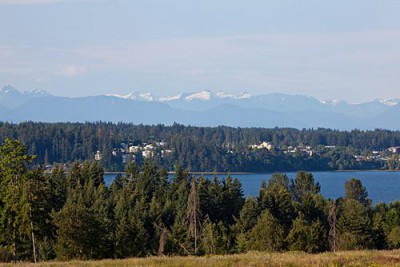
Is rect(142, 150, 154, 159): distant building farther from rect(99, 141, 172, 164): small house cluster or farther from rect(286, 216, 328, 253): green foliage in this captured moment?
rect(286, 216, 328, 253): green foliage

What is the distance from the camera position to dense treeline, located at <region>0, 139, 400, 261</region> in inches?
1195

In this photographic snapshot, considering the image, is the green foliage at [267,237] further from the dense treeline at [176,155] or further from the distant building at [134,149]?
the distant building at [134,149]

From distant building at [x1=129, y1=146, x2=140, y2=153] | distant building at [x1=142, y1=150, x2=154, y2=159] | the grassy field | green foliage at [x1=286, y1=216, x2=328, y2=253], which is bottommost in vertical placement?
green foliage at [x1=286, y1=216, x2=328, y2=253]

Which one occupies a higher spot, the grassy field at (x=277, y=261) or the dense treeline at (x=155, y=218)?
the grassy field at (x=277, y=261)

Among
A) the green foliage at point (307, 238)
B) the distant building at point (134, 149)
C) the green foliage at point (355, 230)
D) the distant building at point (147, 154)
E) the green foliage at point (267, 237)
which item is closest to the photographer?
the green foliage at point (267, 237)

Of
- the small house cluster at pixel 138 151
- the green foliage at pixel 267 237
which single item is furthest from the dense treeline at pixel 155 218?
the small house cluster at pixel 138 151

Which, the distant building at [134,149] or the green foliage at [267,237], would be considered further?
the distant building at [134,149]

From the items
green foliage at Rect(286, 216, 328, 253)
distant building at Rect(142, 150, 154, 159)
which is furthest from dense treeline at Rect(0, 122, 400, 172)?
green foliage at Rect(286, 216, 328, 253)

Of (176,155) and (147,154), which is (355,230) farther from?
(176,155)

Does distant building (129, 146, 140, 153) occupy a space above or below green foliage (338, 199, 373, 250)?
above

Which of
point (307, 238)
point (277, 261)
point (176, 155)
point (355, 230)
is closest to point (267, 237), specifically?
point (307, 238)

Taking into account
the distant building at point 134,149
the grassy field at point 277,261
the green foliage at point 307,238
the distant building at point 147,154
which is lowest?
the green foliage at point 307,238

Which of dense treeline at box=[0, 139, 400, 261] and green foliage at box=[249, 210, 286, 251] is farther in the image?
green foliage at box=[249, 210, 286, 251]

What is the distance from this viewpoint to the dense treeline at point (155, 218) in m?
30.3
